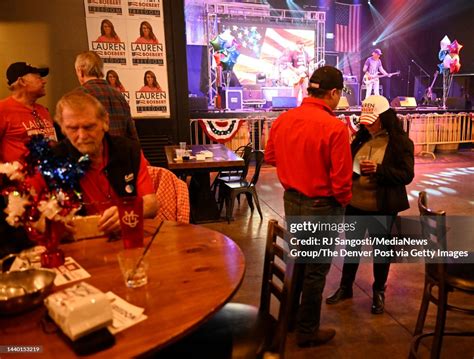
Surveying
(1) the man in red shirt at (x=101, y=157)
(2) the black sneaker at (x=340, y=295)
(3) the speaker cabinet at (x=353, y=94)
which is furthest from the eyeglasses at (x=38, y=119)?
(3) the speaker cabinet at (x=353, y=94)

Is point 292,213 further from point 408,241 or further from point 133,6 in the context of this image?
point 133,6

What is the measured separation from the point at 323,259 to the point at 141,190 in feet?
3.51

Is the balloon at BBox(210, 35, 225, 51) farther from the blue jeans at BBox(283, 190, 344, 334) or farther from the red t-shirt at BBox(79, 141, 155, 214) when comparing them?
the red t-shirt at BBox(79, 141, 155, 214)

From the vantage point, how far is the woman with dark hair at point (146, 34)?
496 cm

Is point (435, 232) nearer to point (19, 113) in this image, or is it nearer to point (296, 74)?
point (19, 113)

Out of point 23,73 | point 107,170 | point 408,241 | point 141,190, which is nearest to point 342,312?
point 408,241

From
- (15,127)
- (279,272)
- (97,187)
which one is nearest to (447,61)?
(15,127)

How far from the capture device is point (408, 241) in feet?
11.2

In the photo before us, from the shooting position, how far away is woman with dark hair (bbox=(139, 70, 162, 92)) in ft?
16.7

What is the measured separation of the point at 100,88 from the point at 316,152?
75.5 inches

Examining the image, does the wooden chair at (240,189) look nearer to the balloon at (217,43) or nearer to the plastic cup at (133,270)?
the plastic cup at (133,270)

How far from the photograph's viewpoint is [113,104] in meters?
3.17

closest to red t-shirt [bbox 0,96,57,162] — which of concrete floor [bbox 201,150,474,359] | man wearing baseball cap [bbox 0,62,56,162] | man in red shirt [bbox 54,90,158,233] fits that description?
man wearing baseball cap [bbox 0,62,56,162]

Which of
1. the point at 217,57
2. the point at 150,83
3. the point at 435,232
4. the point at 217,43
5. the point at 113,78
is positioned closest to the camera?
the point at 435,232
